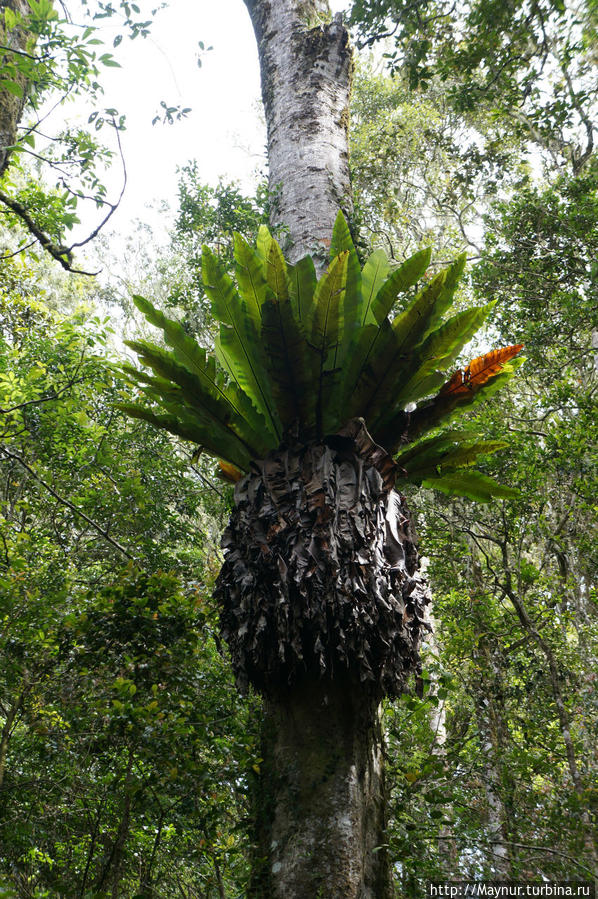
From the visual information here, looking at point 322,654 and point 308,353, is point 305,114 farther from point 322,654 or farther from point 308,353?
point 322,654

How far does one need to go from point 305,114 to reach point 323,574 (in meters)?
2.65

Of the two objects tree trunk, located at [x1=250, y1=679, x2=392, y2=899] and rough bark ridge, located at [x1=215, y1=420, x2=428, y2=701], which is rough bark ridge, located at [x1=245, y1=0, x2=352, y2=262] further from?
→ tree trunk, located at [x1=250, y1=679, x2=392, y2=899]

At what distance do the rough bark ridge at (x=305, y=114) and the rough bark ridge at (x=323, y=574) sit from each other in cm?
114

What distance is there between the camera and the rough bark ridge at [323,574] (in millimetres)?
1915

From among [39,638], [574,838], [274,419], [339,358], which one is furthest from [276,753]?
[574,838]

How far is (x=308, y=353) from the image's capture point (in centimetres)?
233

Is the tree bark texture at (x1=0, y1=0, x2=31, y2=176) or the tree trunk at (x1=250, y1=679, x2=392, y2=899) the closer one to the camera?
the tree trunk at (x1=250, y1=679, x2=392, y2=899)

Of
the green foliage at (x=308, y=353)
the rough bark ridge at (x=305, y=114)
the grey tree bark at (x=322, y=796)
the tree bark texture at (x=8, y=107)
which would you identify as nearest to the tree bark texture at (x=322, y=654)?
the grey tree bark at (x=322, y=796)

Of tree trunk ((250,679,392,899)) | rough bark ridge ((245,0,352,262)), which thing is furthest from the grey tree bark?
rough bark ridge ((245,0,352,262))

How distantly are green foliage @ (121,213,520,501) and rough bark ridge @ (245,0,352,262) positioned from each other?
587 millimetres

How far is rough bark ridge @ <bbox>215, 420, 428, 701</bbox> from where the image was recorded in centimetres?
192

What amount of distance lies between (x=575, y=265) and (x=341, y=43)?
4180 mm

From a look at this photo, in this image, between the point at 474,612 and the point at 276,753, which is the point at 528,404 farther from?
the point at 276,753

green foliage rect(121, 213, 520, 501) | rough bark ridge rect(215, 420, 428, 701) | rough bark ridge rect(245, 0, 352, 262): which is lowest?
rough bark ridge rect(215, 420, 428, 701)
